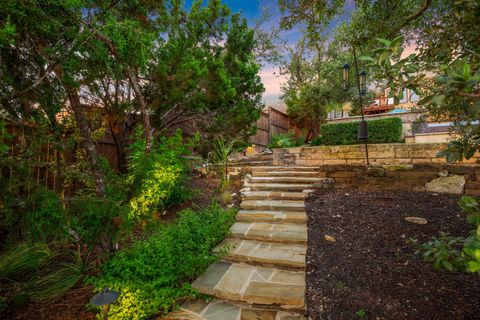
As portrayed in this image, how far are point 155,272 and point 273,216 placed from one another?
6.18 ft

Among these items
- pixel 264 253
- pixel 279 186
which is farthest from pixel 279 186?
pixel 264 253

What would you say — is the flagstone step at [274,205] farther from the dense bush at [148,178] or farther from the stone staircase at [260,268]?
the dense bush at [148,178]

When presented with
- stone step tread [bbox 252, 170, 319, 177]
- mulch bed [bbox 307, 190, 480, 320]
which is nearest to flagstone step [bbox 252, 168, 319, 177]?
stone step tread [bbox 252, 170, 319, 177]

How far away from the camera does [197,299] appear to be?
7.00ft

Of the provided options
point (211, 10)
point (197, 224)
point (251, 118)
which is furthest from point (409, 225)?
point (211, 10)

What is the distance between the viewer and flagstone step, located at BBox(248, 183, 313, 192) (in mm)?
4480

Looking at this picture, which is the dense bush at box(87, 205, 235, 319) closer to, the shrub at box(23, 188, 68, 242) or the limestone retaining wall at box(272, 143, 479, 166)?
the shrub at box(23, 188, 68, 242)

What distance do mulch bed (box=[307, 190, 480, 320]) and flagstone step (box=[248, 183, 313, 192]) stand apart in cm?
78

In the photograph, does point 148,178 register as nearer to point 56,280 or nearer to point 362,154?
point 56,280

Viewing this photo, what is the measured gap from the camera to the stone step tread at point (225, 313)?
6.18 ft

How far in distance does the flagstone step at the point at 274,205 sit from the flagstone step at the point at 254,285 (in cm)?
145

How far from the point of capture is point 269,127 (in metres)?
12.2

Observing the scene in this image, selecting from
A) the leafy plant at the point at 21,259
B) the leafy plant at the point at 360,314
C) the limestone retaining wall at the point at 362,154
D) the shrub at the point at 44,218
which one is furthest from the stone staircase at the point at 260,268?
the limestone retaining wall at the point at 362,154

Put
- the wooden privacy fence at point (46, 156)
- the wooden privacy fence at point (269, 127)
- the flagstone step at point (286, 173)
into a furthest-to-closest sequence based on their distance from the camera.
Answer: the wooden privacy fence at point (269, 127), the flagstone step at point (286, 173), the wooden privacy fence at point (46, 156)
